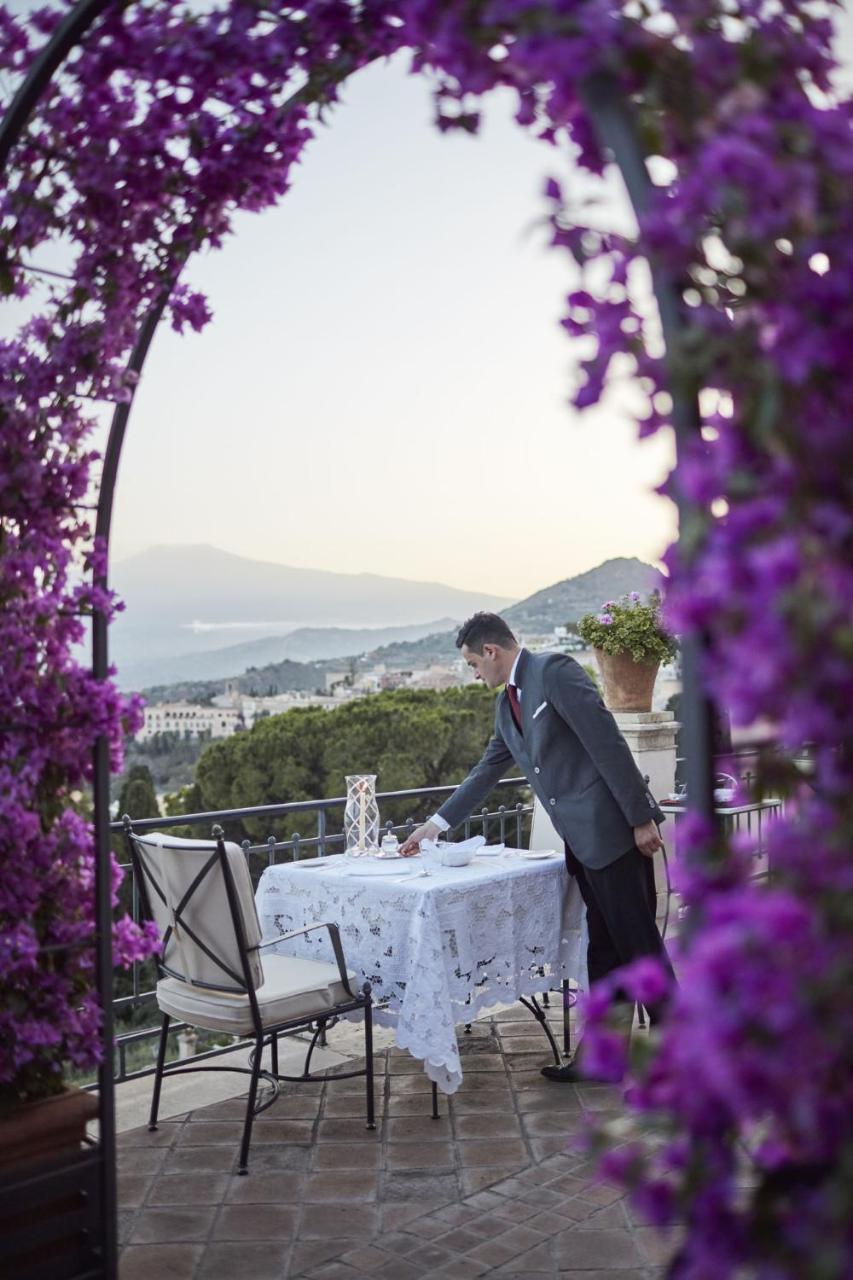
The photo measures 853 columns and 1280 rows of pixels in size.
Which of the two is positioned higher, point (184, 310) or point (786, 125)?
point (184, 310)

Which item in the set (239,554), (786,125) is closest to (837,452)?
(786,125)

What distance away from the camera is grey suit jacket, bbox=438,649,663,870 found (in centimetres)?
406

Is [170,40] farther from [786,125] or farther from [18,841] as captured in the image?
[18,841]

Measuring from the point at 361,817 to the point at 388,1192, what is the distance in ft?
4.63

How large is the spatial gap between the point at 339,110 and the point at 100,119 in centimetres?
48

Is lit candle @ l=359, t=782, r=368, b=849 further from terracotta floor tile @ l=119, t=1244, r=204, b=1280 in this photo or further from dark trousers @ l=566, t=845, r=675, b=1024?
terracotta floor tile @ l=119, t=1244, r=204, b=1280

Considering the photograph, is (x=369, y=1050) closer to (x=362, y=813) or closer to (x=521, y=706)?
(x=362, y=813)

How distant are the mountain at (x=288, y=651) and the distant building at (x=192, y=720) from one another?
18.7 inches

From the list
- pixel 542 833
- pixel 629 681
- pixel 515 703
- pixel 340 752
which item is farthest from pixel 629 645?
pixel 340 752

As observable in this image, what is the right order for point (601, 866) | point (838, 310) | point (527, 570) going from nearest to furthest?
1. point (838, 310)
2. point (601, 866)
3. point (527, 570)

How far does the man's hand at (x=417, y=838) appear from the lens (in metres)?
4.41

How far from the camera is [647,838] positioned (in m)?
4.07

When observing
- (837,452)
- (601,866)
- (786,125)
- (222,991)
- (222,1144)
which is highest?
(786,125)

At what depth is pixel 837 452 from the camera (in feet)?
4.04
